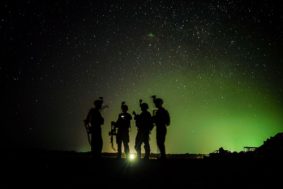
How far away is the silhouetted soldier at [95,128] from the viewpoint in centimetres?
905

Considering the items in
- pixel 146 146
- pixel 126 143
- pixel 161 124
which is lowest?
pixel 146 146

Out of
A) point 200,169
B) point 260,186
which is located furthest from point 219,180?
point 200,169

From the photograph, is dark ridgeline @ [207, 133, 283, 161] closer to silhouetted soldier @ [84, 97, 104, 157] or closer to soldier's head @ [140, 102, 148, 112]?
soldier's head @ [140, 102, 148, 112]

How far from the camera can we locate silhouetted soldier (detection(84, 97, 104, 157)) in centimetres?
905

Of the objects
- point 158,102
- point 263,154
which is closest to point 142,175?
point 158,102

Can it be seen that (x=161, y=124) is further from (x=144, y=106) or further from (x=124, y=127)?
(x=124, y=127)

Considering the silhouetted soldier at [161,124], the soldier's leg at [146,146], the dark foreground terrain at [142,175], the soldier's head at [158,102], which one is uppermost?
the soldier's head at [158,102]

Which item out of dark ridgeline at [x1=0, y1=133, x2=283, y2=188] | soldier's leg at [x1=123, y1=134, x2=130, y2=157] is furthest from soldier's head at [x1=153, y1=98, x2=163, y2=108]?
soldier's leg at [x1=123, y1=134, x2=130, y2=157]

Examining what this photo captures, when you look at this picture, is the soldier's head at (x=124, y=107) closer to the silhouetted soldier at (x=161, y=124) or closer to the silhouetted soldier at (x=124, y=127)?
the silhouetted soldier at (x=124, y=127)

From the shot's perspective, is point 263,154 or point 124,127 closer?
point 263,154

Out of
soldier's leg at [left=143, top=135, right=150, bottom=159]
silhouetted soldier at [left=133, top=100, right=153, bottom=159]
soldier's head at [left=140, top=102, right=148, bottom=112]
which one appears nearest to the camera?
soldier's head at [left=140, top=102, right=148, bottom=112]

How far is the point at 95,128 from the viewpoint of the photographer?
910 cm

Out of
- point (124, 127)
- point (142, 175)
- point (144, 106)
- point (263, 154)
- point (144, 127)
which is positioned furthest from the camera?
point (124, 127)

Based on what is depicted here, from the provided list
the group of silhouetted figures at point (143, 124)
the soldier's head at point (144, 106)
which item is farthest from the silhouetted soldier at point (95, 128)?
the soldier's head at point (144, 106)
